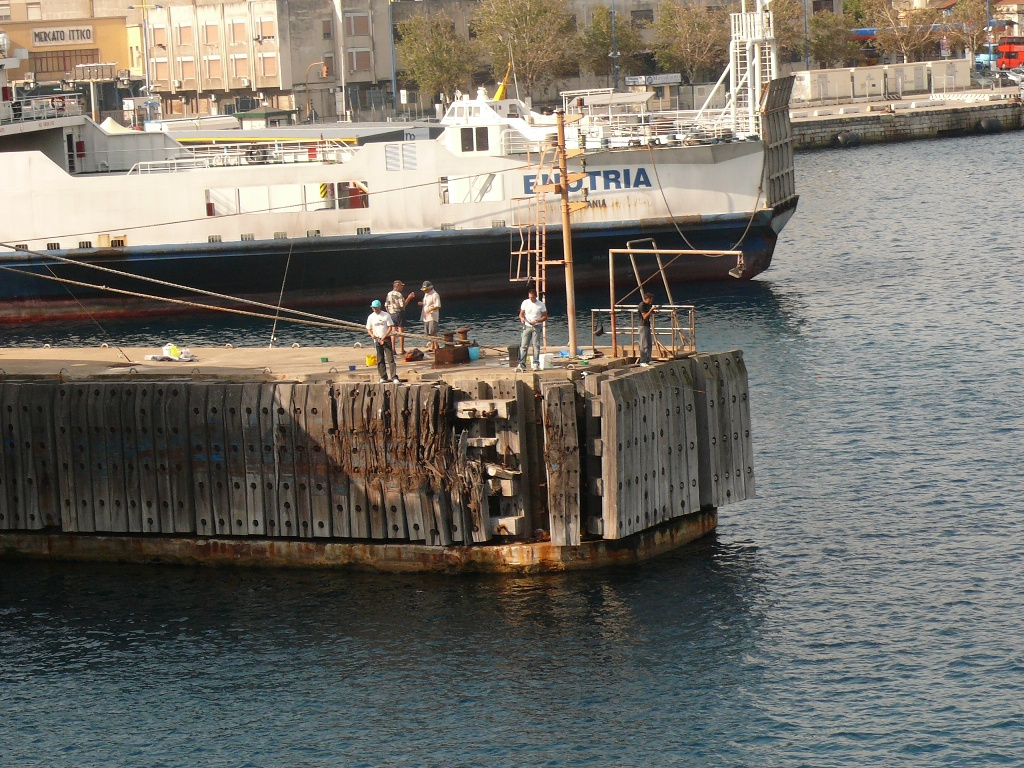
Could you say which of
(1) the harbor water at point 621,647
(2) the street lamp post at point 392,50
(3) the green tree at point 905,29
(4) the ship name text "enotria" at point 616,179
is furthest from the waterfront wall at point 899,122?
(1) the harbor water at point 621,647

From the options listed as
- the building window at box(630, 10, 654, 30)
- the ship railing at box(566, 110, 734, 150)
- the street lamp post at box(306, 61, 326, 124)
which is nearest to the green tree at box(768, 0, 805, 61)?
the building window at box(630, 10, 654, 30)

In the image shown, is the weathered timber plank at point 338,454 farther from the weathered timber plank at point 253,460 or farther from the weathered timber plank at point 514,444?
the weathered timber plank at point 514,444

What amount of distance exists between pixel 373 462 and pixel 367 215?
1256 inches

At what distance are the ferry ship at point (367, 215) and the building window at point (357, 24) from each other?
70.2m

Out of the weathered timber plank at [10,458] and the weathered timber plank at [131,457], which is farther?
the weathered timber plank at [10,458]

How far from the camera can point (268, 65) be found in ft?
410

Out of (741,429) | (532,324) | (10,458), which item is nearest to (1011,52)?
(741,429)

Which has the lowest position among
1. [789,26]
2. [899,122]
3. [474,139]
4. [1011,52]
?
Result: [474,139]

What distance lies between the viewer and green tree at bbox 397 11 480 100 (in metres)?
127

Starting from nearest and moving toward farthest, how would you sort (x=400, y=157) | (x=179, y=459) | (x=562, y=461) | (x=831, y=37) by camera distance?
1. (x=562, y=461)
2. (x=179, y=459)
3. (x=400, y=157)
4. (x=831, y=37)

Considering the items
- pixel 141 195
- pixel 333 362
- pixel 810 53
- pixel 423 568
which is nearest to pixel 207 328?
pixel 141 195

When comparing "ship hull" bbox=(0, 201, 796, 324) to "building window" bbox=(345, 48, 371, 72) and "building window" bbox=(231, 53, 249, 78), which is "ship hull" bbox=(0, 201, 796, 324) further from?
"building window" bbox=(345, 48, 371, 72)

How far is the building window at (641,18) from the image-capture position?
5428 inches

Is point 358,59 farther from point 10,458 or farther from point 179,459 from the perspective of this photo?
point 179,459
